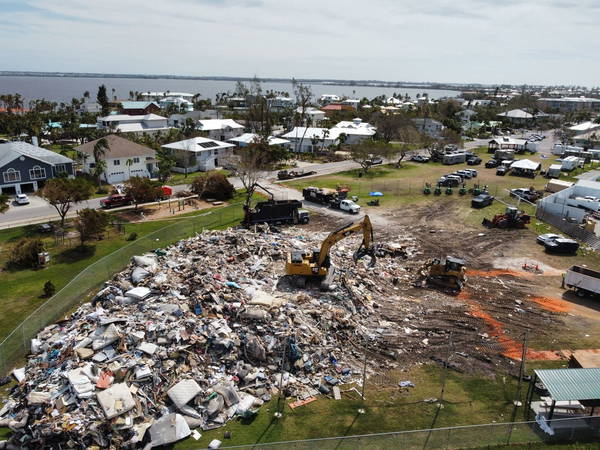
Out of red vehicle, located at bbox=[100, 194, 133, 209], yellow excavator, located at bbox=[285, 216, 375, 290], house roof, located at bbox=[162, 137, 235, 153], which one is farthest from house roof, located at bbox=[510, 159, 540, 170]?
red vehicle, located at bbox=[100, 194, 133, 209]

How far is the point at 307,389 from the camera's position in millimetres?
18328

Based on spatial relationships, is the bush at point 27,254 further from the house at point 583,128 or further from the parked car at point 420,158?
the house at point 583,128

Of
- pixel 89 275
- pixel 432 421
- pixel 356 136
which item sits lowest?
pixel 432 421

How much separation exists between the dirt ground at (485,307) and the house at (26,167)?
113 feet

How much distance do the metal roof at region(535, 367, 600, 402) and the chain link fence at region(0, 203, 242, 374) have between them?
874 inches

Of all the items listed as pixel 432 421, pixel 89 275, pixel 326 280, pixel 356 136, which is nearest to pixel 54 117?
pixel 356 136

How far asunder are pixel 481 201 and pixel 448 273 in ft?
71.4

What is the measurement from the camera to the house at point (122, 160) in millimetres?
55031

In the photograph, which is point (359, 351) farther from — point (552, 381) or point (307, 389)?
point (552, 381)

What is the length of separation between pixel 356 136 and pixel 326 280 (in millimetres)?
66660

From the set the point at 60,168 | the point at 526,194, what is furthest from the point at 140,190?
the point at 526,194

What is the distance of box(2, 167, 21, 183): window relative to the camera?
4833 cm

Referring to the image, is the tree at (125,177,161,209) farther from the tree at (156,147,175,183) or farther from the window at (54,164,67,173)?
the window at (54,164,67,173)

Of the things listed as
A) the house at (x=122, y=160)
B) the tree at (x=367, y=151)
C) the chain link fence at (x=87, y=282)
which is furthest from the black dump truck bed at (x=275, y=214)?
the tree at (x=367, y=151)
